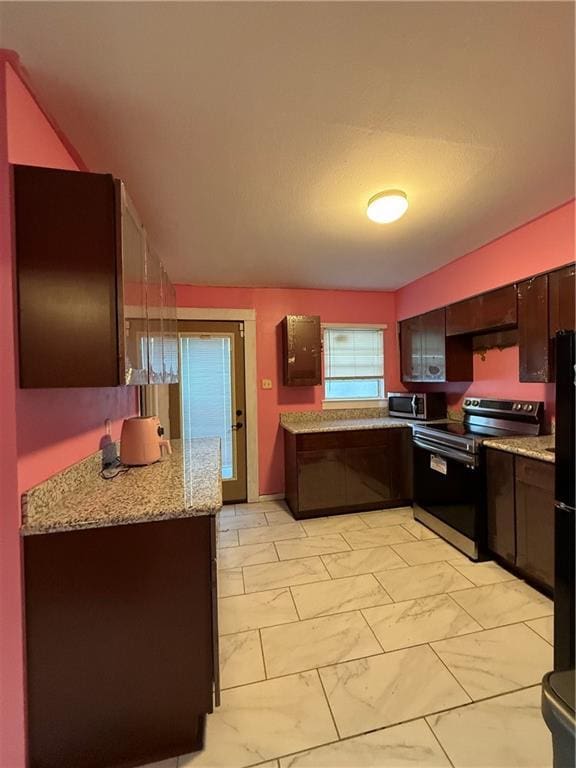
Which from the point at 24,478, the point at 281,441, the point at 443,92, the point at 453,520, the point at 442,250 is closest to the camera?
the point at 24,478

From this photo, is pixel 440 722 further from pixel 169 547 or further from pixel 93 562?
pixel 93 562

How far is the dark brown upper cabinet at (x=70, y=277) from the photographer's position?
3.90ft


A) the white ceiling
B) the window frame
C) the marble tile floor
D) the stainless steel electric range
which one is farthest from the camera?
the window frame

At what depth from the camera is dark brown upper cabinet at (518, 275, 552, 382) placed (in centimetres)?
231

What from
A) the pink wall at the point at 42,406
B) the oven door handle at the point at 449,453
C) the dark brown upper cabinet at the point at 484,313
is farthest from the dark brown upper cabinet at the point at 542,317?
the pink wall at the point at 42,406

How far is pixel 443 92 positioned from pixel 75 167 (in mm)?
1706

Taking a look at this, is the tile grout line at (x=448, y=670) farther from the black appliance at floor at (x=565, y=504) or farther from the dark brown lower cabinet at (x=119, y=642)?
the dark brown lower cabinet at (x=119, y=642)

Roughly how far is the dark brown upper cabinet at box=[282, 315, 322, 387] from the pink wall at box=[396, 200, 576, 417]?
122cm

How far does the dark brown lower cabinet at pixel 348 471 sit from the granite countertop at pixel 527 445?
107 centimetres

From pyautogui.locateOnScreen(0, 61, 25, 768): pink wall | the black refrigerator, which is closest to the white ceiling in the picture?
pyautogui.locateOnScreen(0, 61, 25, 768): pink wall

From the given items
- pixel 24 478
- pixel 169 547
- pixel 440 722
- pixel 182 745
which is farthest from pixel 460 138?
pixel 182 745

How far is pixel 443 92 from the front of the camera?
4.33 ft

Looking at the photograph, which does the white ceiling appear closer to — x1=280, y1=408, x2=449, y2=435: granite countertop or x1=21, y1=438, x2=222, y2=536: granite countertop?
x1=21, y1=438, x2=222, y2=536: granite countertop

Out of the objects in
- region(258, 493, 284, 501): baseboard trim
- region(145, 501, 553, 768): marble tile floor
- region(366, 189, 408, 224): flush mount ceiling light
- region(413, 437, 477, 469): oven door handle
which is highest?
region(366, 189, 408, 224): flush mount ceiling light
